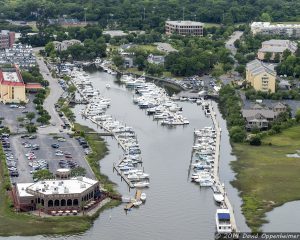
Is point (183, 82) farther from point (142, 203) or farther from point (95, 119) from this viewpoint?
point (142, 203)

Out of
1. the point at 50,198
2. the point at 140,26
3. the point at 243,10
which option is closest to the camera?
the point at 50,198

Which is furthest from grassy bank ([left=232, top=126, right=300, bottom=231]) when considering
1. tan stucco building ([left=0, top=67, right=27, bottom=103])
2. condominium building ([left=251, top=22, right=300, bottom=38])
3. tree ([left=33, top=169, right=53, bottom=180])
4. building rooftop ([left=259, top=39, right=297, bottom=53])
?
condominium building ([left=251, top=22, right=300, bottom=38])

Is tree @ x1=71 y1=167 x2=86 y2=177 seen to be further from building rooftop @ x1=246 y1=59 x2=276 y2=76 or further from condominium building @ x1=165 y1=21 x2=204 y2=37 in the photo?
condominium building @ x1=165 y1=21 x2=204 y2=37

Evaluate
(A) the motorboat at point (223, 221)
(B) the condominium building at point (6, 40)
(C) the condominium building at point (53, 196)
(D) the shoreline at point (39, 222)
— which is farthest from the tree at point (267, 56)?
(A) the motorboat at point (223, 221)

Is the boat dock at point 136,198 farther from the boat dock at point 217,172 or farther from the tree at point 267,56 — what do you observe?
the tree at point 267,56

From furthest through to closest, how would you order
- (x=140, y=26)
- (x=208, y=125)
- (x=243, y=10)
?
(x=243, y=10), (x=140, y=26), (x=208, y=125)

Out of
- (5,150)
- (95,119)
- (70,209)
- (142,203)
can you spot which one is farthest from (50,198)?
(95,119)

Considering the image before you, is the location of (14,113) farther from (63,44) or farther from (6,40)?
(6,40)

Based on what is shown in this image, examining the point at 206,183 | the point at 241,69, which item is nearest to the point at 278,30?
the point at 241,69
